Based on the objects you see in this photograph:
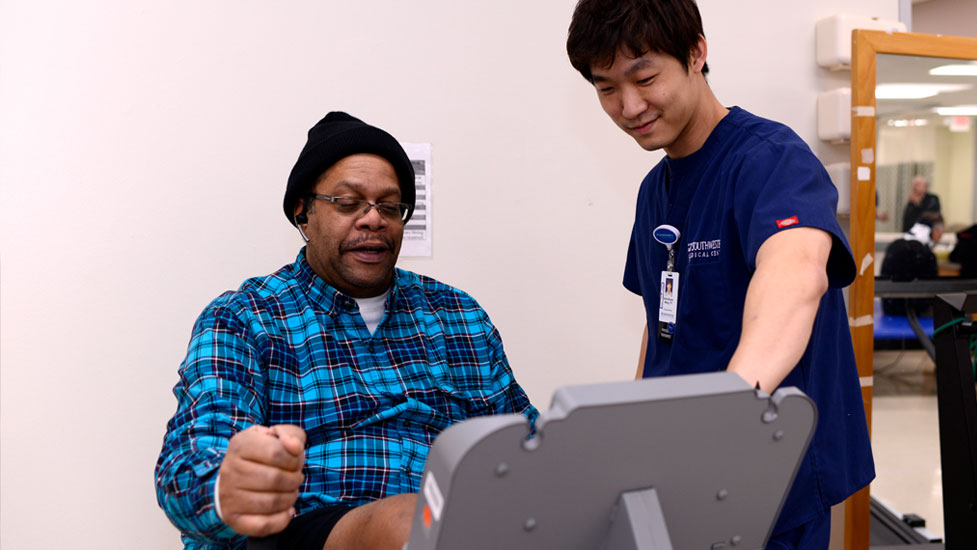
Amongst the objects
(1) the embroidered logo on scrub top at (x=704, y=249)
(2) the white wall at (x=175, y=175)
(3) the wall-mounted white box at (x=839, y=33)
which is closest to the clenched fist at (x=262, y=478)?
(1) the embroidered logo on scrub top at (x=704, y=249)

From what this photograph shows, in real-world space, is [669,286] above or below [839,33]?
below

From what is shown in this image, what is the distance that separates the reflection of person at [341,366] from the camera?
1197mm

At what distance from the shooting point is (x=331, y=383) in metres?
1.46

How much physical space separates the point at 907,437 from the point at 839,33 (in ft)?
9.74

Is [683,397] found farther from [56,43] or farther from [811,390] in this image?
[56,43]

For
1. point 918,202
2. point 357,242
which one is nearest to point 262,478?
point 357,242

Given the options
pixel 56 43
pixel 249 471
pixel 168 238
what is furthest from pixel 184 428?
pixel 56 43

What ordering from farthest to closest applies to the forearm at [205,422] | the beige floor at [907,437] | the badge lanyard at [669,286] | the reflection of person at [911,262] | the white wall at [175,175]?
the reflection of person at [911,262]
the beige floor at [907,437]
the white wall at [175,175]
the badge lanyard at [669,286]
the forearm at [205,422]

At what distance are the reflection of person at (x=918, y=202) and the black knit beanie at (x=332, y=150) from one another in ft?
14.3

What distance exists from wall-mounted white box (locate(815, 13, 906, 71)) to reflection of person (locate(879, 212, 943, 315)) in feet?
4.56

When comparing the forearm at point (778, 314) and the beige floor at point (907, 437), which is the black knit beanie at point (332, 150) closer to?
the forearm at point (778, 314)

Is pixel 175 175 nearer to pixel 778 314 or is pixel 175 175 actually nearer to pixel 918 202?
pixel 778 314

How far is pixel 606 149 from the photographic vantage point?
235 centimetres

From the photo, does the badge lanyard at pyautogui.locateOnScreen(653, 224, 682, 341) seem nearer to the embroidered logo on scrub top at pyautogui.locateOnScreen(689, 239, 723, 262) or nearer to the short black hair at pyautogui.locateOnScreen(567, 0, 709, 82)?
the embroidered logo on scrub top at pyautogui.locateOnScreen(689, 239, 723, 262)
